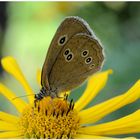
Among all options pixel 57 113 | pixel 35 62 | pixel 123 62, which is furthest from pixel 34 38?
pixel 57 113

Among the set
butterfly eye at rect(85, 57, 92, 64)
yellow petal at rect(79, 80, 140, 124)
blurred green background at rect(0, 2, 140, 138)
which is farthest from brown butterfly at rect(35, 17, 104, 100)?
blurred green background at rect(0, 2, 140, 138)

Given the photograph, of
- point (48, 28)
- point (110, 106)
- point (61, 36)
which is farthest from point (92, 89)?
point (48, 28)

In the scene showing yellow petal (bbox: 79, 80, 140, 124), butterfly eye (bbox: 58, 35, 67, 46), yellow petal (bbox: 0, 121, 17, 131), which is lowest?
yellow petal (bbox: 0, 121, 17, 131)

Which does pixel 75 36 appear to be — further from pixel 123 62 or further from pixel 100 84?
pixel 123 62

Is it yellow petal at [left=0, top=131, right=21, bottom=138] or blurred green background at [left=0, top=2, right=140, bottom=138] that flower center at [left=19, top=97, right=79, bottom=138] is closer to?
yellow petal at [left=0, top=131, right=21, bottom=138]

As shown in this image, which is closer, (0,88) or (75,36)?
(75,36)

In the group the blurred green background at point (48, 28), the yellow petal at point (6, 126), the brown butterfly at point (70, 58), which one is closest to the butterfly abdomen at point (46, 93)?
Result: the brown butterfly at point (70, 58)

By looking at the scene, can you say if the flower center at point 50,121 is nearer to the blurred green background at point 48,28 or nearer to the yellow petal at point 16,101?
the yellow petal at point 16,101
